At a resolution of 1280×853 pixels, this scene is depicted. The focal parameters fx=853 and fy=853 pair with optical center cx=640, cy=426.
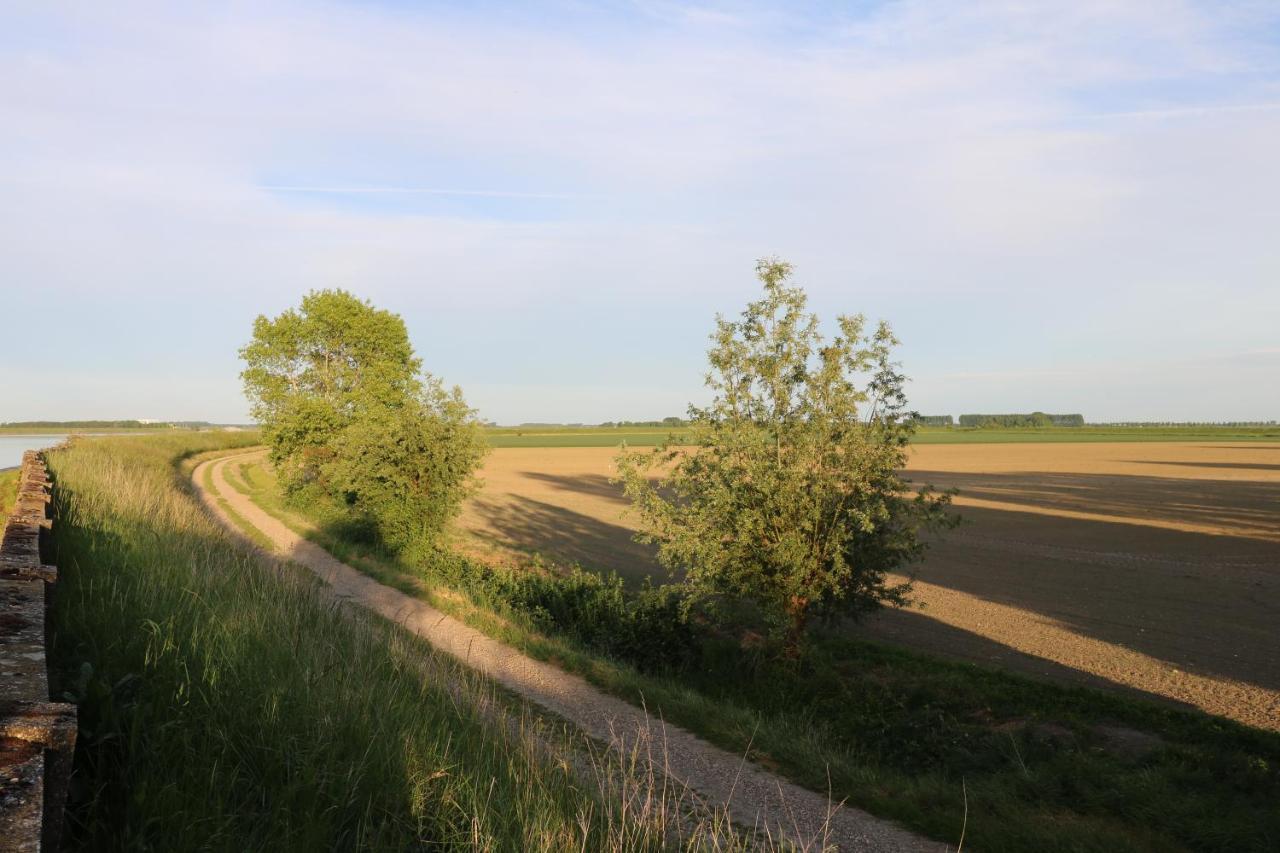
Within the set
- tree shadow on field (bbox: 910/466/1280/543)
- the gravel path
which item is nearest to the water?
the gravel path

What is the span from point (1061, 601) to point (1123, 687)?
7.33m

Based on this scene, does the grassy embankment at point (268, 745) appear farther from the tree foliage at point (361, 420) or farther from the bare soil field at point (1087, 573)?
the tree foliage at point (361, 420)

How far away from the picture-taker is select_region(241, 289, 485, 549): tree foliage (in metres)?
24.4

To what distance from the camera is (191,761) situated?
3521 mm

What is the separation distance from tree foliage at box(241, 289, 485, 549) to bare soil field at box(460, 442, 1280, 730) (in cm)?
A: 305

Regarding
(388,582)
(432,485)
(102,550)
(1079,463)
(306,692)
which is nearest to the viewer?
(306,692)

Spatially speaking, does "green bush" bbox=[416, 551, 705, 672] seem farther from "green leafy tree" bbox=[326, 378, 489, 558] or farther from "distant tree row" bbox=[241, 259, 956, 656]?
"green leafy tree" bbox=[326, 378, 489, 558]

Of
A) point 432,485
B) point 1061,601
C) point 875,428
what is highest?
point 875,428

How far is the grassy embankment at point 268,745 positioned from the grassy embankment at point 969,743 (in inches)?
191

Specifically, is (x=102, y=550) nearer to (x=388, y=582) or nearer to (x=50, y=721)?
(x=50, y=721)

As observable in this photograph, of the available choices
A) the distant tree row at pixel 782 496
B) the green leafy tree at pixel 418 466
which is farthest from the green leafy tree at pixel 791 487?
the green leafy tree at pixel 418 466

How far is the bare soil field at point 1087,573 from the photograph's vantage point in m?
15.0

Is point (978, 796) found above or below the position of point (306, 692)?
below

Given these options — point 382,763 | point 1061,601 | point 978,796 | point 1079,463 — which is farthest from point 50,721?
point 1079,463
